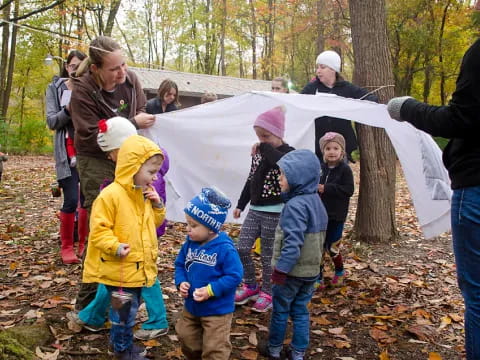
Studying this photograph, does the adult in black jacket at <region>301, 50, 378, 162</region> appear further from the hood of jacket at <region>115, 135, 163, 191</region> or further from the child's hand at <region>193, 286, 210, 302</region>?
the child's hand at <region>193, 286, 210, 302</region>

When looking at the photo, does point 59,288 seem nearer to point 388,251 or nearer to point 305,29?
point 388,251

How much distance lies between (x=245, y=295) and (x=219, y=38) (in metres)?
29.5

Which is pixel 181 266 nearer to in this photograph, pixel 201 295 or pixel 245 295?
pixel 201 295

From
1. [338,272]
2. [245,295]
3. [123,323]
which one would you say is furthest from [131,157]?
[338,272]

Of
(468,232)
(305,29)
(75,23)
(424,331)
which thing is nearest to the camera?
(468,232)

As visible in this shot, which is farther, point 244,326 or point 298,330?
point 244,326

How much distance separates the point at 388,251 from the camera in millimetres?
5492

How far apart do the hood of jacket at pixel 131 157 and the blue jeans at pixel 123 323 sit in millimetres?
690

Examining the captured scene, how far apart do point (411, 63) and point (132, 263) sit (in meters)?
18.4

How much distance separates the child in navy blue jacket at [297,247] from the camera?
9.87 ft

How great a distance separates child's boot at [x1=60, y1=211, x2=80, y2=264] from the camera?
4773 millimetres

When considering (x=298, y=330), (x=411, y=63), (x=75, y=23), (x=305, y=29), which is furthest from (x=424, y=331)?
(x=75, y=23)

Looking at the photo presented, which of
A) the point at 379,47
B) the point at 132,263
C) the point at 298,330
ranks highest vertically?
the point at 379,47

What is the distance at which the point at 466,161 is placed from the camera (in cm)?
238
